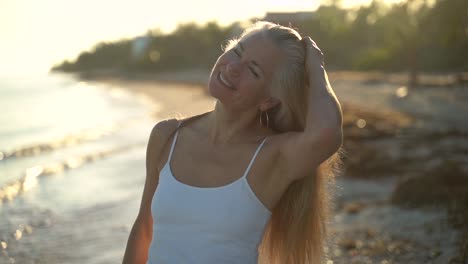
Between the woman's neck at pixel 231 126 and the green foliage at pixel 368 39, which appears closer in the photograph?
the woman's neck at pixel 231 126

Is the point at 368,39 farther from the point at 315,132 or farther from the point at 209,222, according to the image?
the point at 209,222

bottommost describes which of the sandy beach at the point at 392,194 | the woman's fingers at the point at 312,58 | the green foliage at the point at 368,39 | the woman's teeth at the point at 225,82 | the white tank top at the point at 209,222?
the green foliage at the point at 368,39

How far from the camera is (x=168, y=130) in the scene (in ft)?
7.77

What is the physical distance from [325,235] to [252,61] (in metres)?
0.80

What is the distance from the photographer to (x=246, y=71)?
86.8 inches

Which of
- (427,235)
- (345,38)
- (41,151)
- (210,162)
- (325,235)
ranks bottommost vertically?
(345,38)

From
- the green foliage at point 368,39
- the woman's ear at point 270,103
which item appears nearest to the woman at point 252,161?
the woman's ear at point 270,103

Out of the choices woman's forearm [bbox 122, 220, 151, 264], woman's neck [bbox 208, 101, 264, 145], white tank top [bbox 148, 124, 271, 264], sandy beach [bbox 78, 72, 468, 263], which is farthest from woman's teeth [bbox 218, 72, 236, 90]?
woman's forearm [bbox 122, 220, 151, 264]

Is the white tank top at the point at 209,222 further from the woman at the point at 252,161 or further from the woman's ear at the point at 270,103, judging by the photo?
the woman's ear at the point at 270,103

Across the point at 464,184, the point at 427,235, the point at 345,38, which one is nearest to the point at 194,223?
the point at 427,235

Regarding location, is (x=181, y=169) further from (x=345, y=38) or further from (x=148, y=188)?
(x=345, y=38)

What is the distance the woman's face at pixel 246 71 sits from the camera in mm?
2172

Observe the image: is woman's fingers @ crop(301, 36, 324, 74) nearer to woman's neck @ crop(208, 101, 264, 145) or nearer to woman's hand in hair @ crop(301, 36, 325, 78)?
woman's hand in hair @ crop(301, 36, 325, 78)

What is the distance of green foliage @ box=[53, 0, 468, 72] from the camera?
80.7 ft
